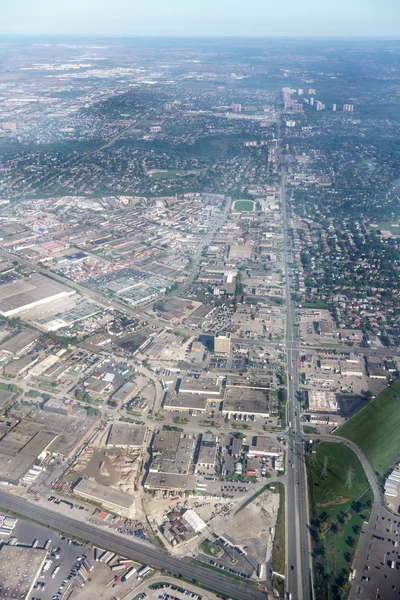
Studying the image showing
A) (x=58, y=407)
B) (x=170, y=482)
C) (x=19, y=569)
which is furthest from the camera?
(x=58, y=407)

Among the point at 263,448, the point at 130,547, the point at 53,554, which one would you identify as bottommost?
the point at 53,554

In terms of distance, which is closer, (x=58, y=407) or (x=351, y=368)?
(x=58, y=407)

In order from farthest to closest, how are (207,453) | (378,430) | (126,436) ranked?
(378,430) → (126,436) → (207,453)

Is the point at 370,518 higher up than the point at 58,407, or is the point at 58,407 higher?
the point at 58,407

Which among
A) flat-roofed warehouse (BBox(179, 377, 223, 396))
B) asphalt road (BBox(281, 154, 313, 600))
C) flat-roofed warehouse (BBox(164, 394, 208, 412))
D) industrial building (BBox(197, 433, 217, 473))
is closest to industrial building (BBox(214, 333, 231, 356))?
flat-roofed warehouse (BBox(179, 377, 223, 396))

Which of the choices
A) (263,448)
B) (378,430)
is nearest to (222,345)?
(263,448)

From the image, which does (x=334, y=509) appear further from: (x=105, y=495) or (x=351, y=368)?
(x=351, y=368)

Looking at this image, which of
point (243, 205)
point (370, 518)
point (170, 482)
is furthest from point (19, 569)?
point (243, 205)
